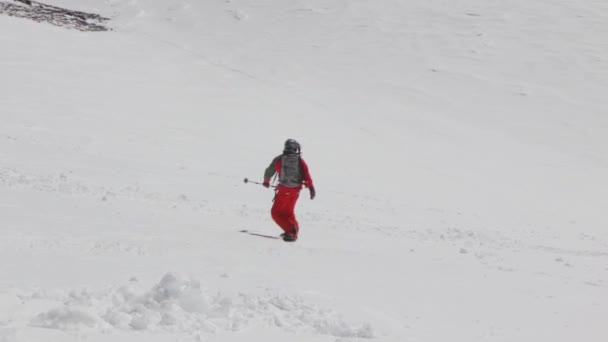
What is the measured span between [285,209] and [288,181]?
45 centimetres

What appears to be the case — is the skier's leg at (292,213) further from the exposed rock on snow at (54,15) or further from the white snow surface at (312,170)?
the exposed rock on snow at (54,15)

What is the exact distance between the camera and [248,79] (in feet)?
105

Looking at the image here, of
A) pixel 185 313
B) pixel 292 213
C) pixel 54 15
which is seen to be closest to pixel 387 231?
pixel 292 213

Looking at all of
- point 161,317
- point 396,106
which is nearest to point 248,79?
point 396,106

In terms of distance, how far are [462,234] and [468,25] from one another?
1320 inches

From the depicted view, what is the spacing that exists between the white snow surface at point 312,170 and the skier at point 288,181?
53 cm

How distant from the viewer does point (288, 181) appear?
32.7ft

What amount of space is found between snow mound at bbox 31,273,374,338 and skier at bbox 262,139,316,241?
4300 mm

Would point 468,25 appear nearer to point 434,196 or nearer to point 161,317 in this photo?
point 434,196

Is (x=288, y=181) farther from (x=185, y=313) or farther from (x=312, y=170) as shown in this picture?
(x=312, y=170)

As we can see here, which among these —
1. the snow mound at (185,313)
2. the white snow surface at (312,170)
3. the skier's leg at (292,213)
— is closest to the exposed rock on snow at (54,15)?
the white snow surface at (312,170)

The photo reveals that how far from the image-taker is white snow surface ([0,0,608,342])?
18.4 ft

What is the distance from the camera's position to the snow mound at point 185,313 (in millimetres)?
4527

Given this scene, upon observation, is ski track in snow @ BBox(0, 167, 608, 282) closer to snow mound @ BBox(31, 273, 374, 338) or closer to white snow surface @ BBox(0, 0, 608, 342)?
white snow surface @ BBox(0, 0, 608, 342)
